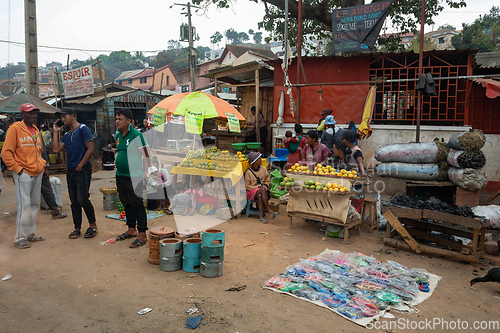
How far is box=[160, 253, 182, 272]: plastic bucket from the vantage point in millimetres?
4352

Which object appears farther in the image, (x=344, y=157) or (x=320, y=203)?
(x=344, y=157)

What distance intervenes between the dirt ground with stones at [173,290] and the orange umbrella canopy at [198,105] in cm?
301

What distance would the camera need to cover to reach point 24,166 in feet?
17.0

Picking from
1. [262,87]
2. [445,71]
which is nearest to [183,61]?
[262,87]

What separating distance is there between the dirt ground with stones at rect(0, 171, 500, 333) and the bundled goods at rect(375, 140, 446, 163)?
10.3 feet

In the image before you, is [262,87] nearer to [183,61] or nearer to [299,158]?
[299,158]

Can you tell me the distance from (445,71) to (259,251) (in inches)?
397

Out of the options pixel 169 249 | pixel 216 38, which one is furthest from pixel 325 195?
pixel 216 38

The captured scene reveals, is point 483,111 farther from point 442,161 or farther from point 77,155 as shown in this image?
point 77,155

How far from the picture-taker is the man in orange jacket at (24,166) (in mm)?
5094

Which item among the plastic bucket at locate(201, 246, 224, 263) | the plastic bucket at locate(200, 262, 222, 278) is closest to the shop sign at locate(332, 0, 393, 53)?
the plastic bucket at locate(201, 246, 224, 263)

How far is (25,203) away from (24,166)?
22.8 inches

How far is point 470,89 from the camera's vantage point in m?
9.97

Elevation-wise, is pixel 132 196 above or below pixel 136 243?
above
